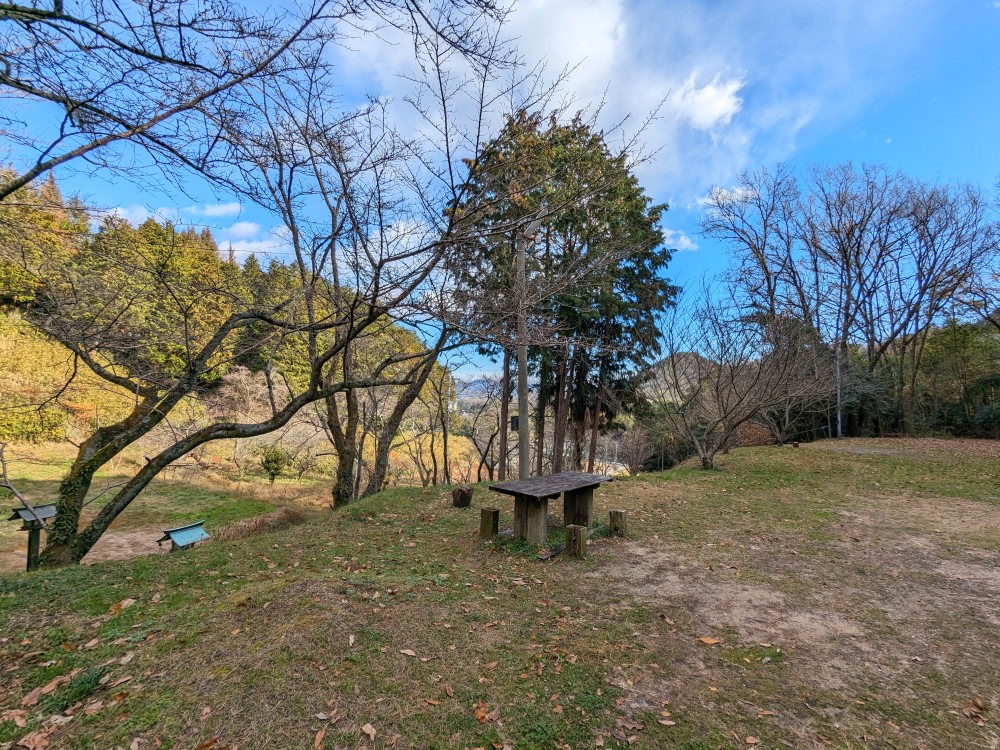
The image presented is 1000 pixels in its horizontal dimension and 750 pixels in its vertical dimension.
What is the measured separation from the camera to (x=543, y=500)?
477 cm

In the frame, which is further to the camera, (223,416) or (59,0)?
(223,416)

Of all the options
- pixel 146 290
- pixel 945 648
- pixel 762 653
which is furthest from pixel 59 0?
pixel 945 648

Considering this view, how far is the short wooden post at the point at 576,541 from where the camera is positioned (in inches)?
174

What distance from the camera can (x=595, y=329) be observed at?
12195 millimetres

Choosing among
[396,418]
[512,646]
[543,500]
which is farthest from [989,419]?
[512,646]

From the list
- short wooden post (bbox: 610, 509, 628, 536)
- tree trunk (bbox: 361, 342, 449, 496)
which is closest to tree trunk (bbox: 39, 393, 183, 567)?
tree trunk (bbox: 361, 342, 449, 496)

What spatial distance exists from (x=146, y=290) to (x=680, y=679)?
A: 6.37 m

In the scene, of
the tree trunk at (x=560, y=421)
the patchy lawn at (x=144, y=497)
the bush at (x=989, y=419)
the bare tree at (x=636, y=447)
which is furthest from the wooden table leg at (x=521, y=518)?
the bush at (x=989, y=419)

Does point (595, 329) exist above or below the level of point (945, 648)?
above

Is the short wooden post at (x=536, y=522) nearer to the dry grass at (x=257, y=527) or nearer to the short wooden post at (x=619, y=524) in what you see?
the short wooden post at (x=619, y=524)

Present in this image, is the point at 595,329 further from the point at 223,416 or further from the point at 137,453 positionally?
the point at 137,453

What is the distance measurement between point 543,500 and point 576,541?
1.81 ft

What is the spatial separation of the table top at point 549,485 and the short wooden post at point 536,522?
0.64ft

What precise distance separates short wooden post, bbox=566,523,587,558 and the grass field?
0.16 m
